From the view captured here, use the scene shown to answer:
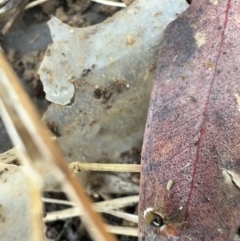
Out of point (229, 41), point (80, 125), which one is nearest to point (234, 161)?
point (229, 41)

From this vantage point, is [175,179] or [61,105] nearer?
[175,179]

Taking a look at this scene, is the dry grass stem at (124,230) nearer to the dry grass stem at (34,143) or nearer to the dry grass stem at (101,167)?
the dry grass stem at (101,167)

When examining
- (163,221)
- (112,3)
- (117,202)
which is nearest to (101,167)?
(117,202)

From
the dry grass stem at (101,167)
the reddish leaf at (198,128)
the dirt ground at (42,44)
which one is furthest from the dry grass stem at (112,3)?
the dry grass stem at (101,167)

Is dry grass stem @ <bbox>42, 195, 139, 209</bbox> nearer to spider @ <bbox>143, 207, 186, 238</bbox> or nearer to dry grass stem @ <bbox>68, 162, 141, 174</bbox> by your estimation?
dry grass stem @ <bbox>68, 162, 141, 174</bbox>

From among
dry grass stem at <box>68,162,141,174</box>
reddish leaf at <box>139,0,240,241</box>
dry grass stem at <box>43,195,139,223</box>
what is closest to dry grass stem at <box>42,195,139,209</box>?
dry grass stem at <box>43,195,139,223</box>

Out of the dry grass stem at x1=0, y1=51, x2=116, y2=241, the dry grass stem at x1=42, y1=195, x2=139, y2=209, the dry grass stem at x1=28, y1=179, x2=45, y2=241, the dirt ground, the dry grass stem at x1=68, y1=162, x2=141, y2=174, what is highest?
the dry grass stem at x1=0, y1=51, x2=116, y2=241

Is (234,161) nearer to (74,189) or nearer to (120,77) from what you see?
(120,77)
